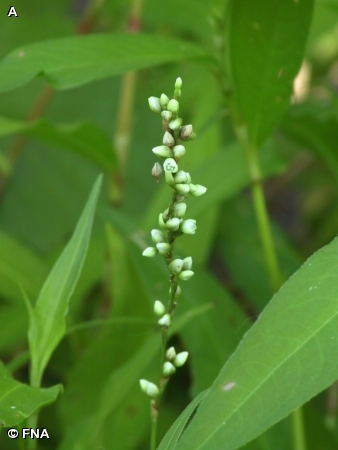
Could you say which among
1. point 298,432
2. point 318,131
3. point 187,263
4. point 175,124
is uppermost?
point 175,124

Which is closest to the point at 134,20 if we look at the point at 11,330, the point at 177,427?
the point at 11,330

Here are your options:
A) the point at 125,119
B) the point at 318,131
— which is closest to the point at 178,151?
the point at 318,131

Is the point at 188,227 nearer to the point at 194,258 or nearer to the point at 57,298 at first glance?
the point at 57,298

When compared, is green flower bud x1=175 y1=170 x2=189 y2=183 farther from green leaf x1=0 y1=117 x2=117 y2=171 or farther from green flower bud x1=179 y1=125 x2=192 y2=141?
green leaf x1=0 y1=117 x2=117 y2=171

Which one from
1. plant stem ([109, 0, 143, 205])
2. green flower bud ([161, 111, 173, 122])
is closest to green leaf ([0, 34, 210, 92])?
green flower bud ([161, 111, 173, 122])

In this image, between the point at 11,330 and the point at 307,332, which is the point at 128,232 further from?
the point at 307,332

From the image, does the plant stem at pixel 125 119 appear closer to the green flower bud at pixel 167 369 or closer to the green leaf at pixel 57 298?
the green leaf at pixel 57 298

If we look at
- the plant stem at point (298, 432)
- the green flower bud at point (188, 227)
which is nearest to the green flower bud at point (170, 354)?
the green flower bud at point (188, 227)
